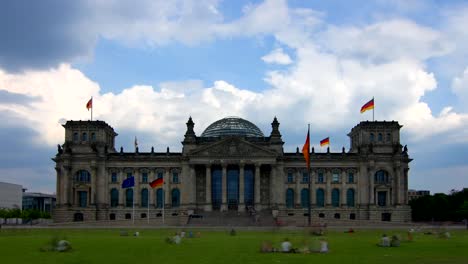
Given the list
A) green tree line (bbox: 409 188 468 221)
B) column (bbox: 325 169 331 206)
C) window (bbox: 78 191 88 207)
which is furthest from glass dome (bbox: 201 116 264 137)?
green tree line (bbox: 409 188 468 221)

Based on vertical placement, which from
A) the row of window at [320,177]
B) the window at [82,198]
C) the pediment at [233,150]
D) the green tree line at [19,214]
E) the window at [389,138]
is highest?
the window at [389,138]

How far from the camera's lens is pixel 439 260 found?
38062 mm

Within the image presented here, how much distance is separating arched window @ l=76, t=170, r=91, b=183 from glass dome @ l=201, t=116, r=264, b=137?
30658mm

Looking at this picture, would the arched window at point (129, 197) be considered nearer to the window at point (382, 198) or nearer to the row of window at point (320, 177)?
the row of window at point (320, 177)

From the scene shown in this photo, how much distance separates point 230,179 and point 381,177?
33.1 m

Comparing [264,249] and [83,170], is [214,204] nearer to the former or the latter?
[83,170]

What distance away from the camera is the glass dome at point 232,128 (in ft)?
500

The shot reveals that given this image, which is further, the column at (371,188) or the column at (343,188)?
the column at (343,188)

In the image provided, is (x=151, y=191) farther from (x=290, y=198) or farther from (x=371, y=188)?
(x=371, y=188)

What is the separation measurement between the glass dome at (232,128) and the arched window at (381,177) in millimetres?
30725

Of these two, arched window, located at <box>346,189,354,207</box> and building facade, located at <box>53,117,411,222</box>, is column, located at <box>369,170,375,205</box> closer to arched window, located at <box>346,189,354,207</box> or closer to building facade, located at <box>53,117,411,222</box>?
building facade, located at <box>53,117,411,222</box>

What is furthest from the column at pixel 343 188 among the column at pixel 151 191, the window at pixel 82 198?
the window at pixel 82 198

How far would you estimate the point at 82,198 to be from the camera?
142 m

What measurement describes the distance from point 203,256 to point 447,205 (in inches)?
4985
